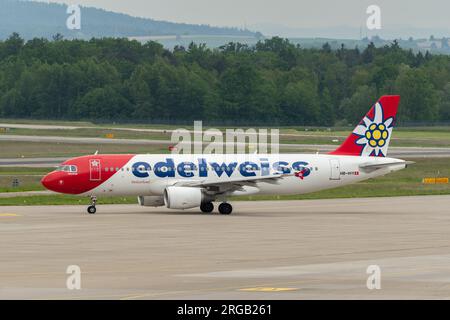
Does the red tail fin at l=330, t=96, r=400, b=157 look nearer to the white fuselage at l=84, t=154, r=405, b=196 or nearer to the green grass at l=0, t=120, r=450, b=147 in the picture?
the white fuselage at l=84, t=154, r=405, b=196

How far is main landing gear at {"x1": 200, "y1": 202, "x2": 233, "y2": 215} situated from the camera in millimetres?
61312

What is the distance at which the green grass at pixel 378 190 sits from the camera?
69.6 meters

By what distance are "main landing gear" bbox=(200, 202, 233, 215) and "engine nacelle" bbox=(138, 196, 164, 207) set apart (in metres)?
2.28

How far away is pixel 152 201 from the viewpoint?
62.3 metres

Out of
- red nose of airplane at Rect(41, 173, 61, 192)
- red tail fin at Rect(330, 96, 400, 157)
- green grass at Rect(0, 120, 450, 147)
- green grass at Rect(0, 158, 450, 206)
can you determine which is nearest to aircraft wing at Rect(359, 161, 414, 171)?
red tail fin at Rect(330, 96, 400, 157)

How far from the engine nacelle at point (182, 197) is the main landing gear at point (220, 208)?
1.62 m

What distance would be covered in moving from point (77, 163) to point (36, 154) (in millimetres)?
57826

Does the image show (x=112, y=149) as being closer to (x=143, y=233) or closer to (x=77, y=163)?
(x=77, y=163)

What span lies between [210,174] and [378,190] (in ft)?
71.0

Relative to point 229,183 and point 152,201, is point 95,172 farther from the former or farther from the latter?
point 229,183

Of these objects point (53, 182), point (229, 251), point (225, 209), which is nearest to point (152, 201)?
point (225, 209)

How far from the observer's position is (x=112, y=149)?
121m
